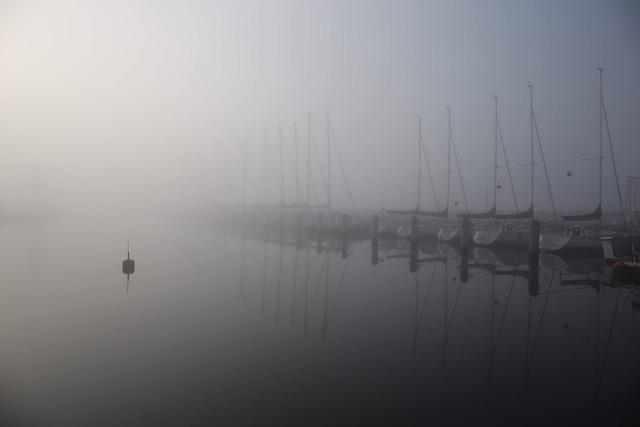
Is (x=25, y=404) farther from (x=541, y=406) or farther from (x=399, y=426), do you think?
(x=541, y=406)

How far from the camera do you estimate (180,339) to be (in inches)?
543

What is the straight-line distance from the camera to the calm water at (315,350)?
29.7 feet

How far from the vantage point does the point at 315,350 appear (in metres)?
12.9

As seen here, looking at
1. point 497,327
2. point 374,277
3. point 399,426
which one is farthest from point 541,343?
point 374,277

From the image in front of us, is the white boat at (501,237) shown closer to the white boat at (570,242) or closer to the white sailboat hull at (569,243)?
the white boat at (570,242)

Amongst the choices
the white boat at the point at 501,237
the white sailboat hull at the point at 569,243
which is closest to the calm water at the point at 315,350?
the white sailboat hull at the point at 569,243

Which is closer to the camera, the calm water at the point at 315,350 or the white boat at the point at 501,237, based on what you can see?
the calm water at the point at 315,350

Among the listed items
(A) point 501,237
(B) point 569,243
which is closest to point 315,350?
(B) point 569,243

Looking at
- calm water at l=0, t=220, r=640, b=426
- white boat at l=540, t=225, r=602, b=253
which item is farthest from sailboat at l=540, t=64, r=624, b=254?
calm water at l=0, t=220, r=640, b=426

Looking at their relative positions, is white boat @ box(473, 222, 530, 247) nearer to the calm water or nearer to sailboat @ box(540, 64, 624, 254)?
sailboat @ box(540, 64, 624, 254)

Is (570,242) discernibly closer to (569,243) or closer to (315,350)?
(569,243)

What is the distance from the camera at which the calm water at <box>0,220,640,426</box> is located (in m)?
9.04

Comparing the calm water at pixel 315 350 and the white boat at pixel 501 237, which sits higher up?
the white boat at pixel 501 237

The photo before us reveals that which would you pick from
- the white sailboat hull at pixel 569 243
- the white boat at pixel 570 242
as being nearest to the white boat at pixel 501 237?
the white boat at pixel 570 242
